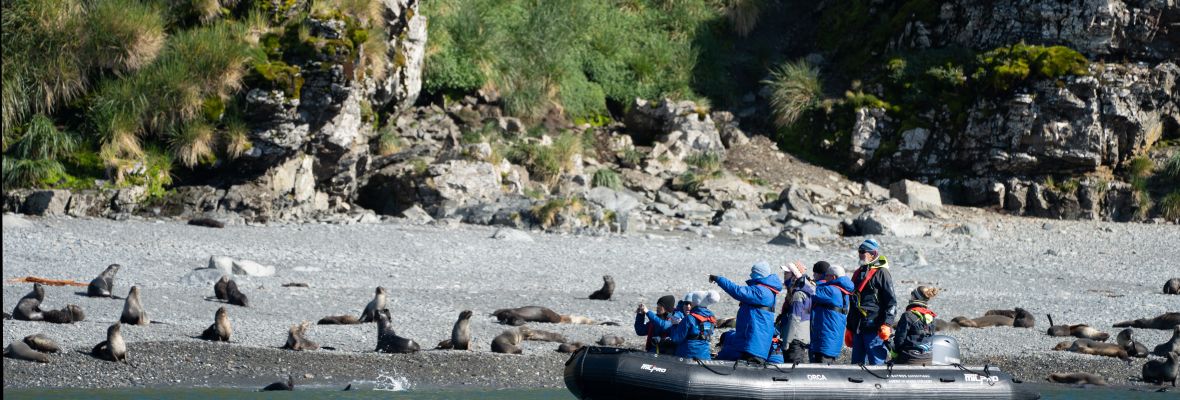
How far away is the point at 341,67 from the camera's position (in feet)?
58.9

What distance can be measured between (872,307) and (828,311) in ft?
1.31

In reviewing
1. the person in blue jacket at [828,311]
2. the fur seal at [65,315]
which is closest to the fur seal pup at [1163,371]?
the person in blue jacket at [828,311]

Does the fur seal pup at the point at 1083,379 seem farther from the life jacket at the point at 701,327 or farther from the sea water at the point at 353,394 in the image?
the life jacket at the point at 701,327

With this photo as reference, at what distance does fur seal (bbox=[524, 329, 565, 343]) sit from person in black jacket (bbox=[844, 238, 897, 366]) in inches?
118

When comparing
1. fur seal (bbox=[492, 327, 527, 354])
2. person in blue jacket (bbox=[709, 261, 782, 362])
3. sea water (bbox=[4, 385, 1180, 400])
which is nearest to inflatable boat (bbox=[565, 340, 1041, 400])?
person in blue jacket (bbox=[709, 261, 782, 362])

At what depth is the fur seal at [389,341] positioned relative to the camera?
33.9 ft

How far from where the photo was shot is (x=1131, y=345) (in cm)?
1130

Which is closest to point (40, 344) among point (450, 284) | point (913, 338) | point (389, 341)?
point (389, 341)

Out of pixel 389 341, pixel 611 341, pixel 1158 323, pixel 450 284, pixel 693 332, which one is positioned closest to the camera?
pixel 693 332

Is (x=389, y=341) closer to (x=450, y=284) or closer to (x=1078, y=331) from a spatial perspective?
(x=450, y=284)

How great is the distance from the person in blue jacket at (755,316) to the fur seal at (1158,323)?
5.67 metres

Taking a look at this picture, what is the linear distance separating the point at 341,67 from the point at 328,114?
81 cm

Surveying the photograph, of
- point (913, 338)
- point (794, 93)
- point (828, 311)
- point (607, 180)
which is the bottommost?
point (913, 338)

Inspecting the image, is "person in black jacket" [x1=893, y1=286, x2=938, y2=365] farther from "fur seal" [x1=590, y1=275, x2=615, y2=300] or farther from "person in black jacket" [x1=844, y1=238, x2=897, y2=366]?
"fur seal" [x1=590, y1=275, x2=615, y2=300]
